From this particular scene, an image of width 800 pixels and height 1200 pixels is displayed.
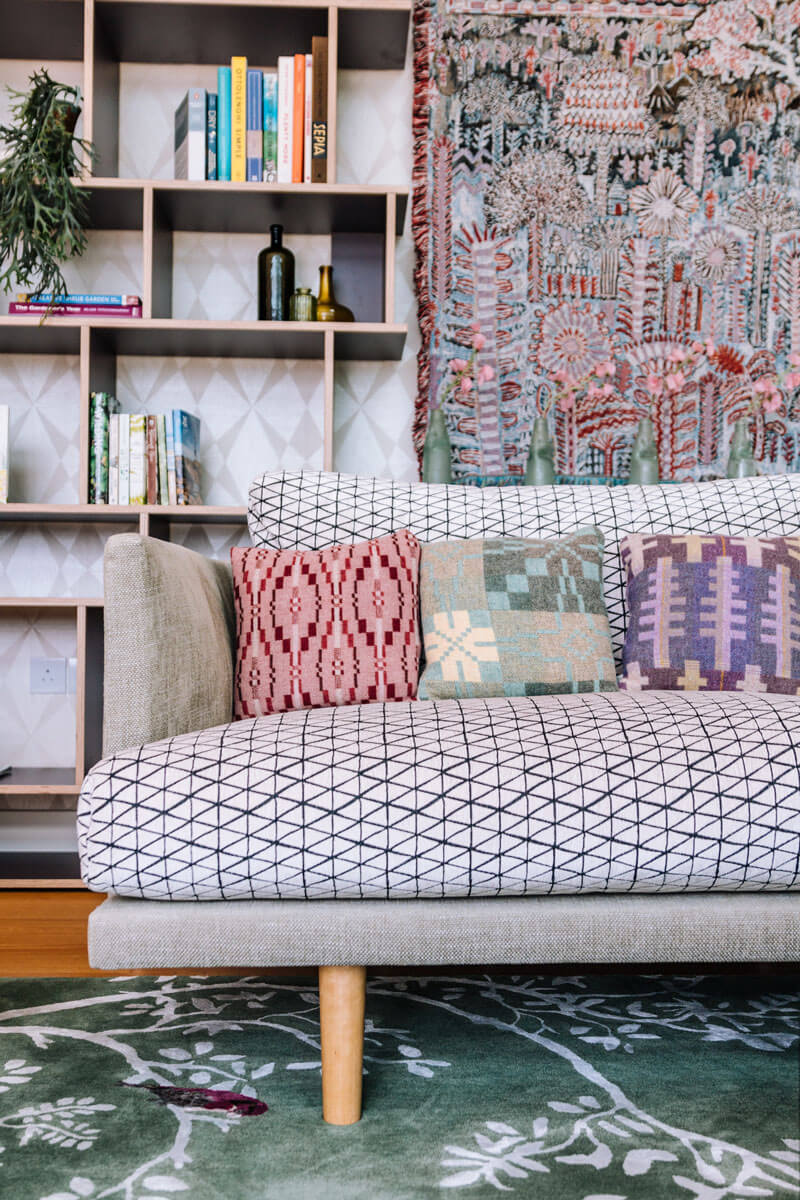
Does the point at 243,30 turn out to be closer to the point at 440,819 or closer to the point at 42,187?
the point at 42,187

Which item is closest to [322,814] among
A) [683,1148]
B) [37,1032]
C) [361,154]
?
[683,1148]

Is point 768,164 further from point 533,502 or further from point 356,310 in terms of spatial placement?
point 533,502

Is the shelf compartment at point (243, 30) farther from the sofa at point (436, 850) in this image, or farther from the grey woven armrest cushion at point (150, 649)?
the sofa at point (436, 850)

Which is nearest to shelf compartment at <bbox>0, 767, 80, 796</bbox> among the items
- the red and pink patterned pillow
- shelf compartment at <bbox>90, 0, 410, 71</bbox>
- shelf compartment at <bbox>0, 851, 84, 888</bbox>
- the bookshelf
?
the bookshelf

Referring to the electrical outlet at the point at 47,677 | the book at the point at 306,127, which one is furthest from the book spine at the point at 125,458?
the book at the point at 306,127

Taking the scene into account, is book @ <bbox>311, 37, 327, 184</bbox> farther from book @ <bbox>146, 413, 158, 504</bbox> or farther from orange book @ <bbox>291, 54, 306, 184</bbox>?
book @ <bbox>146, 413, 158, 504</bbox>

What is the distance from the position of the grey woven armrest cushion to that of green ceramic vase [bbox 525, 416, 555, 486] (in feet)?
4.06

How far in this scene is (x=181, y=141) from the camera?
8.24 ft

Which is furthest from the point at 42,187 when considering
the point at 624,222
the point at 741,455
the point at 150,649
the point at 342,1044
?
the point at 342,1044

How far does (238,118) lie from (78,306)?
617 mm

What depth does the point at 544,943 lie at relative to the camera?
1.10 m

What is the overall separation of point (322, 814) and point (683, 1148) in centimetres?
50

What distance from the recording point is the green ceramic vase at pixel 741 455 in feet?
8.02

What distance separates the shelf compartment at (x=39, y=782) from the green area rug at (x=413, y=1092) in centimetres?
78
